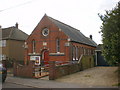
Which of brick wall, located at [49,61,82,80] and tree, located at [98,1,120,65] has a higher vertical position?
tree, located at [98,1,120,65]

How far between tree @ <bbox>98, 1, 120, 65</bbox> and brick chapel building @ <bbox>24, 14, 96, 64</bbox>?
24.6 ft

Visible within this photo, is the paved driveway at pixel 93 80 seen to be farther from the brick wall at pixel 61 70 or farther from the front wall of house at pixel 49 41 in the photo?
the front wall of house at pixel 49 41

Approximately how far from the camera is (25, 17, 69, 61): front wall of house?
67.2 ft

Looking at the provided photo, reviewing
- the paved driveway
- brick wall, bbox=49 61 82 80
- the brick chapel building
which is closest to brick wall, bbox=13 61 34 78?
brick wall, bbox=49 61 82 80

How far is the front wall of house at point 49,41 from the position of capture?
20.5 m

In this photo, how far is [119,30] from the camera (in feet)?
38.9

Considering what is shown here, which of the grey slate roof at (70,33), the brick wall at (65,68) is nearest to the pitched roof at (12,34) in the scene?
the grey slate roof at (70,33)

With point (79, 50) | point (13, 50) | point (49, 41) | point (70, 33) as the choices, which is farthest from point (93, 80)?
point (13, 50)

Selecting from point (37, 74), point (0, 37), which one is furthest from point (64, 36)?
point (0, 37)

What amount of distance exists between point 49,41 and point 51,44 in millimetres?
590

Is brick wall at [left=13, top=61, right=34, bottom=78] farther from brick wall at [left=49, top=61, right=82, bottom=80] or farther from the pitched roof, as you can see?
the pitched roof

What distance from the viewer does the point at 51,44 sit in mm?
21234

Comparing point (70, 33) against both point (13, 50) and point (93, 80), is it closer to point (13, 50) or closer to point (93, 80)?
point (13, 50)

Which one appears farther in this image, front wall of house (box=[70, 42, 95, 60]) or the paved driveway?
front wall of house (box=[70, 42, 95, 60])
